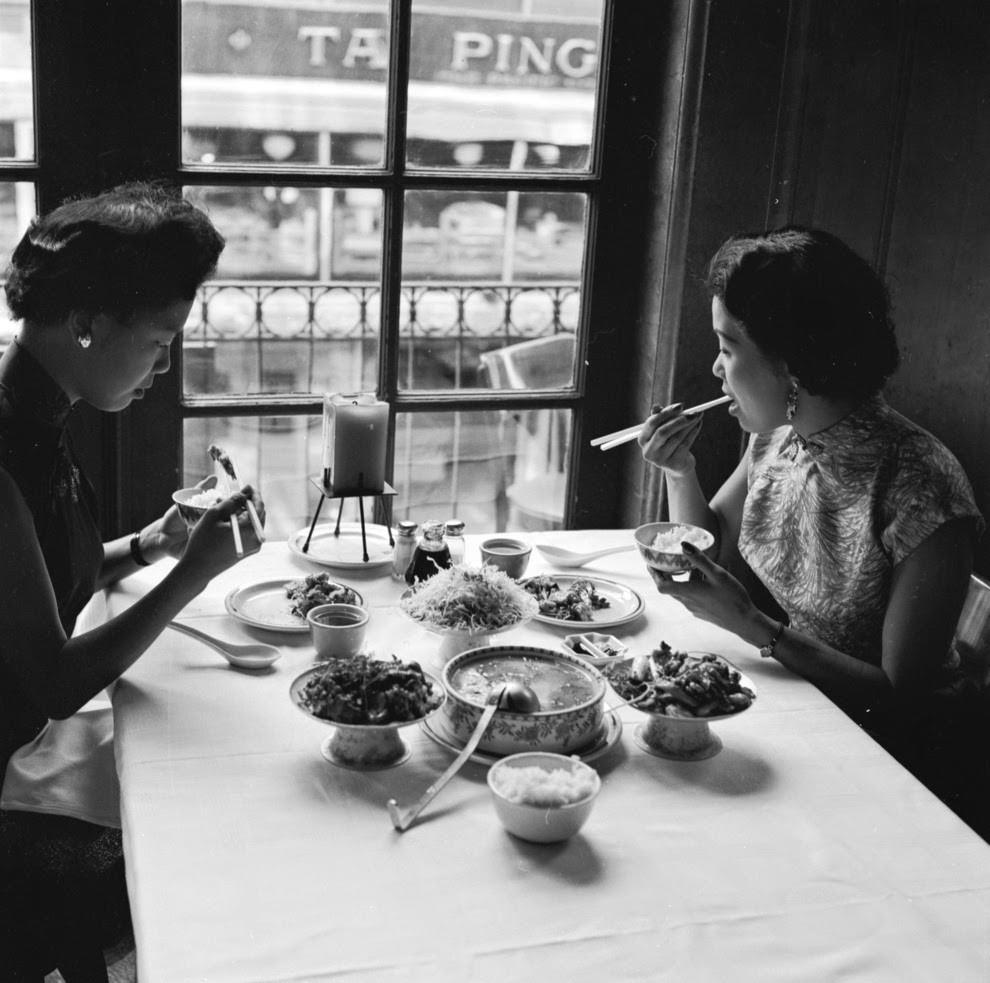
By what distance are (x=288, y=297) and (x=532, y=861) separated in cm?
174

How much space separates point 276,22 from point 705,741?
181 centimetres

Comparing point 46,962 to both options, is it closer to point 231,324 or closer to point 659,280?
point 231,324

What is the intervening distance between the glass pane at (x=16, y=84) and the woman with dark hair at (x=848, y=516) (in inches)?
56.0

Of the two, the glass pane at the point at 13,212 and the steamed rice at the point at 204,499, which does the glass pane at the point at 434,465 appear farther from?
the steamed rice at the point at 204,499

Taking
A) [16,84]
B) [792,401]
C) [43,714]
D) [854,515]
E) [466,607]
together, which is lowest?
[43,714]

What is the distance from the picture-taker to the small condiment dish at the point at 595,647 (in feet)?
6.28

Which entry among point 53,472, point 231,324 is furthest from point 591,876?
point 231,324

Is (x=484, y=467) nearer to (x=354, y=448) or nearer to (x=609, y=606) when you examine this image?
(x=354, y=448)

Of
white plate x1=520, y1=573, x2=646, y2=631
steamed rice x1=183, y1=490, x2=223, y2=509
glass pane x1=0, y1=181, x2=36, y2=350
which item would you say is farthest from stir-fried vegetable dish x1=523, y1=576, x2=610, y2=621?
glass pane x1=0, y1=181, x2=36, y2=350

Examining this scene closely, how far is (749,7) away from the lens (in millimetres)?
2699

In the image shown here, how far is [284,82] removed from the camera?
8.71ft

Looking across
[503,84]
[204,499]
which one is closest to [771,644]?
[204,499]

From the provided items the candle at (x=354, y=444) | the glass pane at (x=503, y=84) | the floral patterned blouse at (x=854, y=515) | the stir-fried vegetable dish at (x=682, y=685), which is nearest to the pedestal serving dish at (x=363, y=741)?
the stir-fried vegetable dish at (x=682, y=685)

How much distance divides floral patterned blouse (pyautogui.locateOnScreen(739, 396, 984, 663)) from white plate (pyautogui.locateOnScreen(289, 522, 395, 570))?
0.74 m
